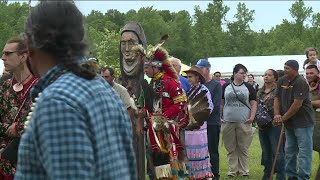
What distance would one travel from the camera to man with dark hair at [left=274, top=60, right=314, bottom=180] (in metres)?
8.35

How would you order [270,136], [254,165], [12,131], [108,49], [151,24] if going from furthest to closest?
[151,24], [108,49], [254,165], [270,136], [12,131]

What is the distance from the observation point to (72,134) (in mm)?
2172

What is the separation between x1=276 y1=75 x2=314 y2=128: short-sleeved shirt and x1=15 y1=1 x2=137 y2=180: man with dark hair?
6.17 meters

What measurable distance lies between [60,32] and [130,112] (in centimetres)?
502

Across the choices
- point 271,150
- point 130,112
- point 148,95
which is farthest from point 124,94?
point 271,150

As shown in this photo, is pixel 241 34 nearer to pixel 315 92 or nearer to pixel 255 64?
pixel 255 64

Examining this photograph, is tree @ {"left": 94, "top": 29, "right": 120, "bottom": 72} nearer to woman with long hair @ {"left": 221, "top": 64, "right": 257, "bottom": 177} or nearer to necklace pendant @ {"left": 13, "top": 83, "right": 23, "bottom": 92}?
woman with long hair @ {"left": 221, "top": 64, "right": 257, "bottom": 177}

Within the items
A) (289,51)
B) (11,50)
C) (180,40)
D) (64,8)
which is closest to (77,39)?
(64,8)

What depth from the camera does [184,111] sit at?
770 cm

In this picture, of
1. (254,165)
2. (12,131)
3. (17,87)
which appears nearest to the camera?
(12,131)

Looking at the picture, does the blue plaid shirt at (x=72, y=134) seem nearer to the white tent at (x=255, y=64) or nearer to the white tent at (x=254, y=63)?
the white tent at (x=255, y=64)

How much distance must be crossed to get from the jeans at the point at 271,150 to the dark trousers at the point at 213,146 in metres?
0.68

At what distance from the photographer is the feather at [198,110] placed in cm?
820

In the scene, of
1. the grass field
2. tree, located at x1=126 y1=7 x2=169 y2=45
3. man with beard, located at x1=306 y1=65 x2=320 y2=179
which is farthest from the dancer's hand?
tree, located at x1=126 y1=7 x2=169 y2=45
